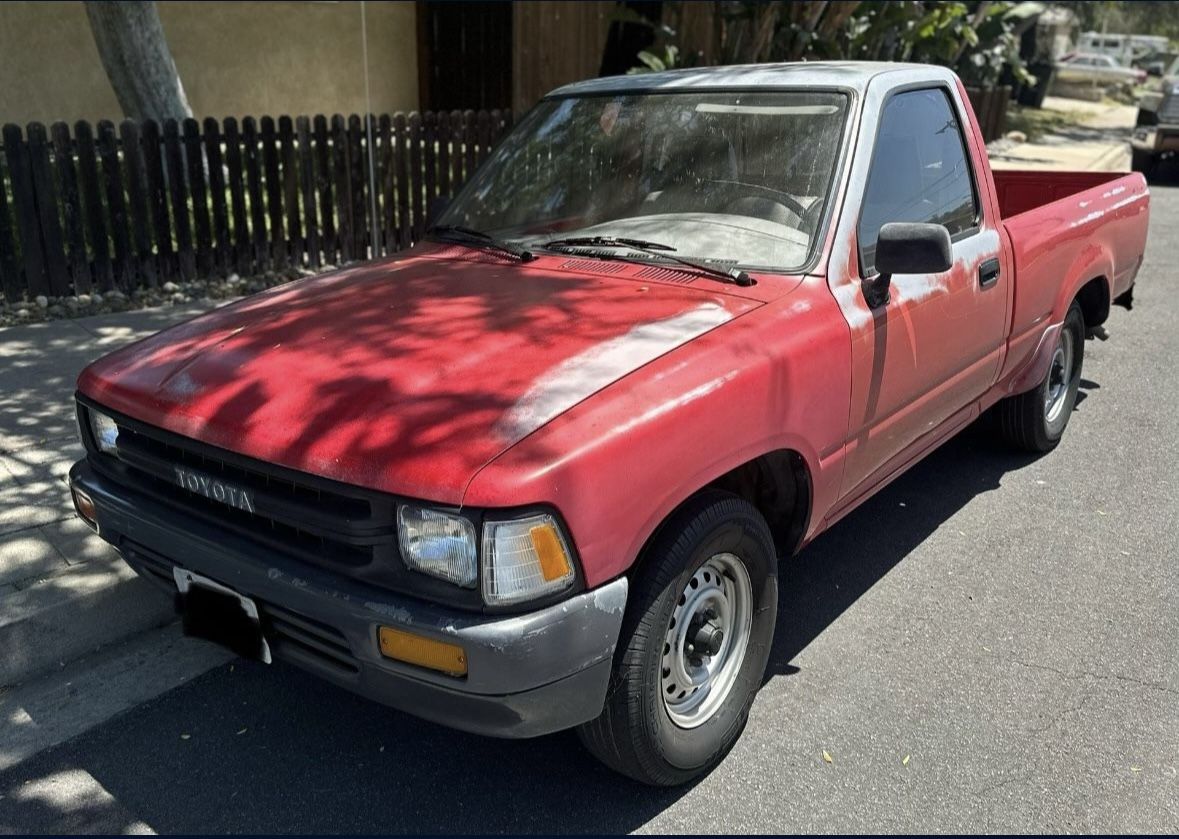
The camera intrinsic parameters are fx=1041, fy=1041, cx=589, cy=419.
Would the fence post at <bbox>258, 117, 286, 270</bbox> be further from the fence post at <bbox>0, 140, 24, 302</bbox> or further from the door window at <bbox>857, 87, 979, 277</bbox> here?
the door window at <bbox>857, 87, 979, 277</bbox>

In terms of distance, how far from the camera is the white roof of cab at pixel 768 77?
150 inches

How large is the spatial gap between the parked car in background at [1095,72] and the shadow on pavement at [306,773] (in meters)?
36.5

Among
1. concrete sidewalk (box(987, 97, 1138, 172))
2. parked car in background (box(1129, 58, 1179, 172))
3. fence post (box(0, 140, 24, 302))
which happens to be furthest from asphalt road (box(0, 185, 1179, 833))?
parked car in background (box(1129, 58, 1179, 172))

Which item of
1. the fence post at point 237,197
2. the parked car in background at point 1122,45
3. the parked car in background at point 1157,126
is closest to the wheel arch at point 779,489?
the fence post at point 237,197

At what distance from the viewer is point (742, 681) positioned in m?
3.14

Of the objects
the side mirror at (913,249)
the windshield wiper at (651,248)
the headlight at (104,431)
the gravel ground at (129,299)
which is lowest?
the gravel ground at (129,299)

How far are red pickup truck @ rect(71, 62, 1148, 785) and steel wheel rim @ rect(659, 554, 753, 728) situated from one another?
12 mm

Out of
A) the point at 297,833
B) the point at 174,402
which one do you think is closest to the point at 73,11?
the point at 174,402

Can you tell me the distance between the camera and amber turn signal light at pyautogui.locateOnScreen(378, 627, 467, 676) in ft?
7.88

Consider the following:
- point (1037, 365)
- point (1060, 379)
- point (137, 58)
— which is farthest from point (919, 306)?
point (137, 58)

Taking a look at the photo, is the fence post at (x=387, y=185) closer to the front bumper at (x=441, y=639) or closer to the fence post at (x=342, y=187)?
the fence post at (x=342, y=187)

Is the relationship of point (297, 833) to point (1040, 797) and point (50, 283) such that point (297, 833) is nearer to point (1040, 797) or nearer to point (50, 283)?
point (1040, 797)

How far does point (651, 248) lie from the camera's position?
359 centimetres

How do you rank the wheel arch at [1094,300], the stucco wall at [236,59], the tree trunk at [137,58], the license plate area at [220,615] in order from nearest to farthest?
1. the license plate area at [220,615]
2. the wheel arch at [1094,300]
3. the tree trunk at [137,58]
4. the stucco wall at [236,59]
